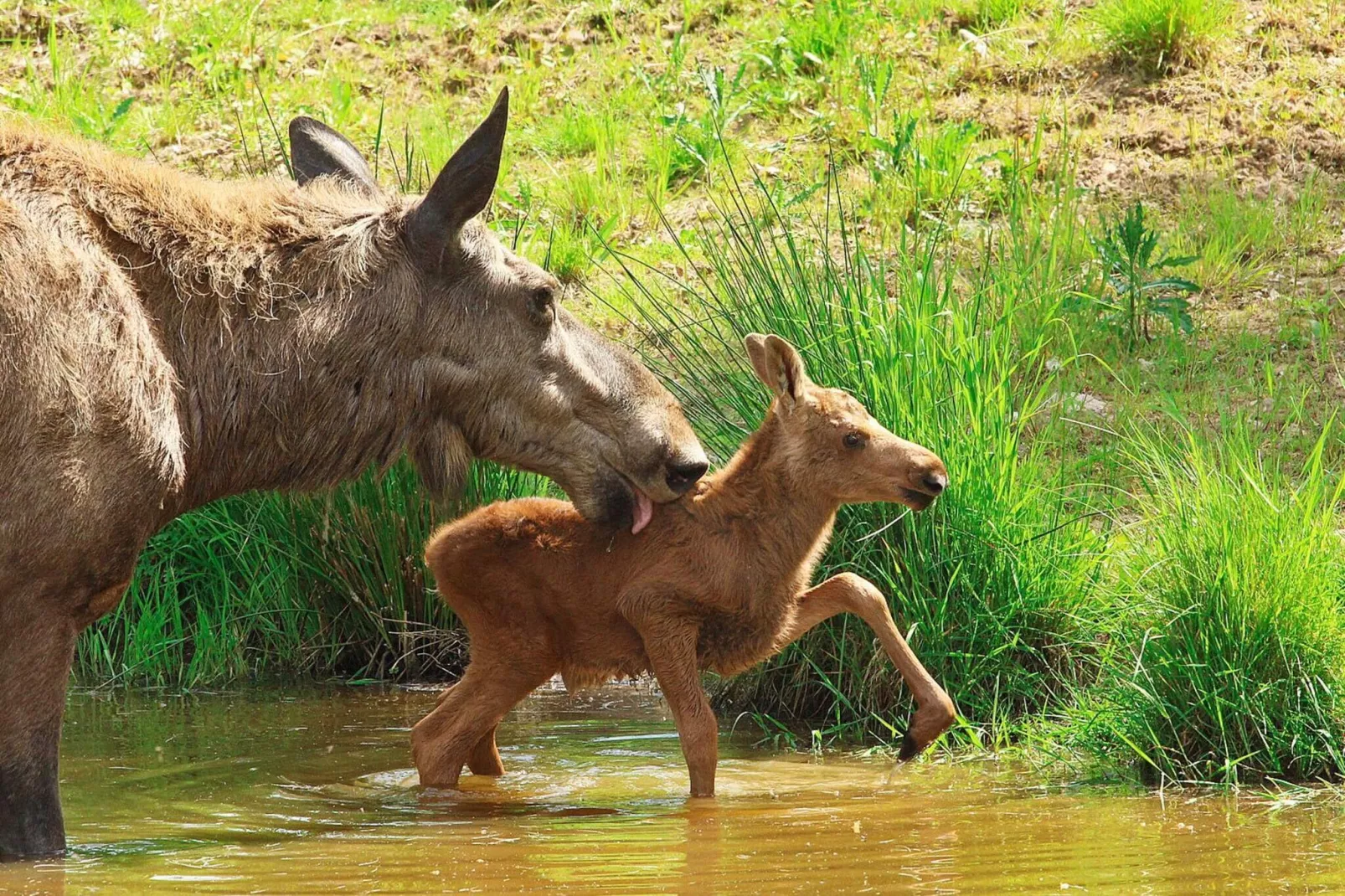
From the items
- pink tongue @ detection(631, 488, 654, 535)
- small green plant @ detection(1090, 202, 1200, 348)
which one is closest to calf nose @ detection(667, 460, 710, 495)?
pink tongue @ detection(631, 488, 654, 535)

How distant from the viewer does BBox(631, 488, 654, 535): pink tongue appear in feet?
19.0

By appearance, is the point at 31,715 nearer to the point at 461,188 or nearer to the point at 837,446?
the point at 461,188

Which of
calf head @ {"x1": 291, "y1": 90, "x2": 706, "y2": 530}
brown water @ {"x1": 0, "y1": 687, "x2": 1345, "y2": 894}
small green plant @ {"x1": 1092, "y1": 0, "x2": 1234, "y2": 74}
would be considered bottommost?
brown water @ {"x1": 0, "y1": 687, "x2": 1345, "y2": 894}

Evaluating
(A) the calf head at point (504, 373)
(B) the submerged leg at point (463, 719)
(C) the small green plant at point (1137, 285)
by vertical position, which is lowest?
(B) the submerged leg at point (463, 719)

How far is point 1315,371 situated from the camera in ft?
29.9

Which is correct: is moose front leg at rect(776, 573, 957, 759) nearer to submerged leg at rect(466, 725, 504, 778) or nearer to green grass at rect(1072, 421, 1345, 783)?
green grass at rect(1072, 421, 1345, 783)

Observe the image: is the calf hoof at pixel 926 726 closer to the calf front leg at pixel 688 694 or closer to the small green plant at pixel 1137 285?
the calf front leg at pixel 688 694

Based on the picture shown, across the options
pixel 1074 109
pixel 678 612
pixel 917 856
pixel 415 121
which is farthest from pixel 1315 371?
pixel 415 121

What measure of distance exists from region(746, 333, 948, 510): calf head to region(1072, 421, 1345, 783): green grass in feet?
2.82

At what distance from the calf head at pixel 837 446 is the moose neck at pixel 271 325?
1409 millimetres

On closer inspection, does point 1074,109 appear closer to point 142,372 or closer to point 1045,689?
point 1045,689

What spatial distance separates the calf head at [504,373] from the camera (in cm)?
537

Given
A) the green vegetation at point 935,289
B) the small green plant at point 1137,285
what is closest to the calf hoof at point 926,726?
the green vegetation at point 935,289

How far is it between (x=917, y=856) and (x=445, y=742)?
1.93 meters
